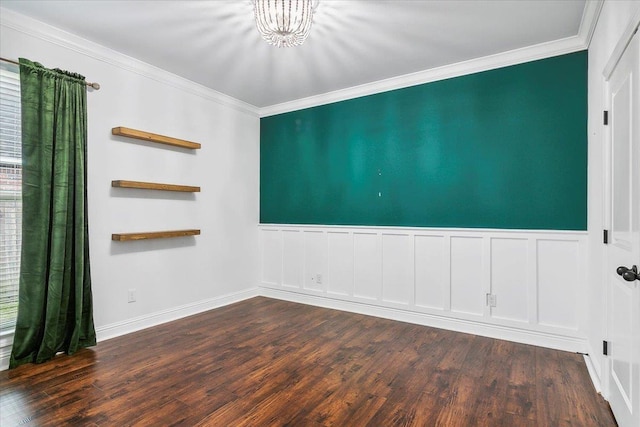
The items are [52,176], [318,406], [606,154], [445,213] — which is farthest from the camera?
[445,213]

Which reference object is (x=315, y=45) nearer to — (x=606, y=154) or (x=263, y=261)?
(x=606, y=154)

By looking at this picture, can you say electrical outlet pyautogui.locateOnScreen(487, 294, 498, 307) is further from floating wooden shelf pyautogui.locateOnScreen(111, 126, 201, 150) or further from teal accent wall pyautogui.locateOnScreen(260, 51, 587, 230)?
floating wooden shelf pyautogui.locateOnScreen(111, 126, 201, 150)

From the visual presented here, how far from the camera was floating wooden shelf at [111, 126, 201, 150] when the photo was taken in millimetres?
3202

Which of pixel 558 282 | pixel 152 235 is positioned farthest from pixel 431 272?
pixel 152 235

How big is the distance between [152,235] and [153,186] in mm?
494

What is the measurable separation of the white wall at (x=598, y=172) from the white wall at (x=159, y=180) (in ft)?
12.3

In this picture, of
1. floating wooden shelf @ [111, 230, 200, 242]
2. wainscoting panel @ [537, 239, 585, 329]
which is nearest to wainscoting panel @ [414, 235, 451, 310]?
wainscoting panel @ [537, 239, 585, 329]

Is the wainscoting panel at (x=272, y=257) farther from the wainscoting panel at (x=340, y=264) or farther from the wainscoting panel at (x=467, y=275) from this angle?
the wainscoting panel at (x=467, y=275)

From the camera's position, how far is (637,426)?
60.2 inches

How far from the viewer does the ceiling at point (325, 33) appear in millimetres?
2508

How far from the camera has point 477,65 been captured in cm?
338

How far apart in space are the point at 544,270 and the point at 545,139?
1.18 meters

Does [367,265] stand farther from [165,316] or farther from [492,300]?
[165,316]

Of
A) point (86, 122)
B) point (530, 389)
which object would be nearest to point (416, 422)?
point (530, 389)
